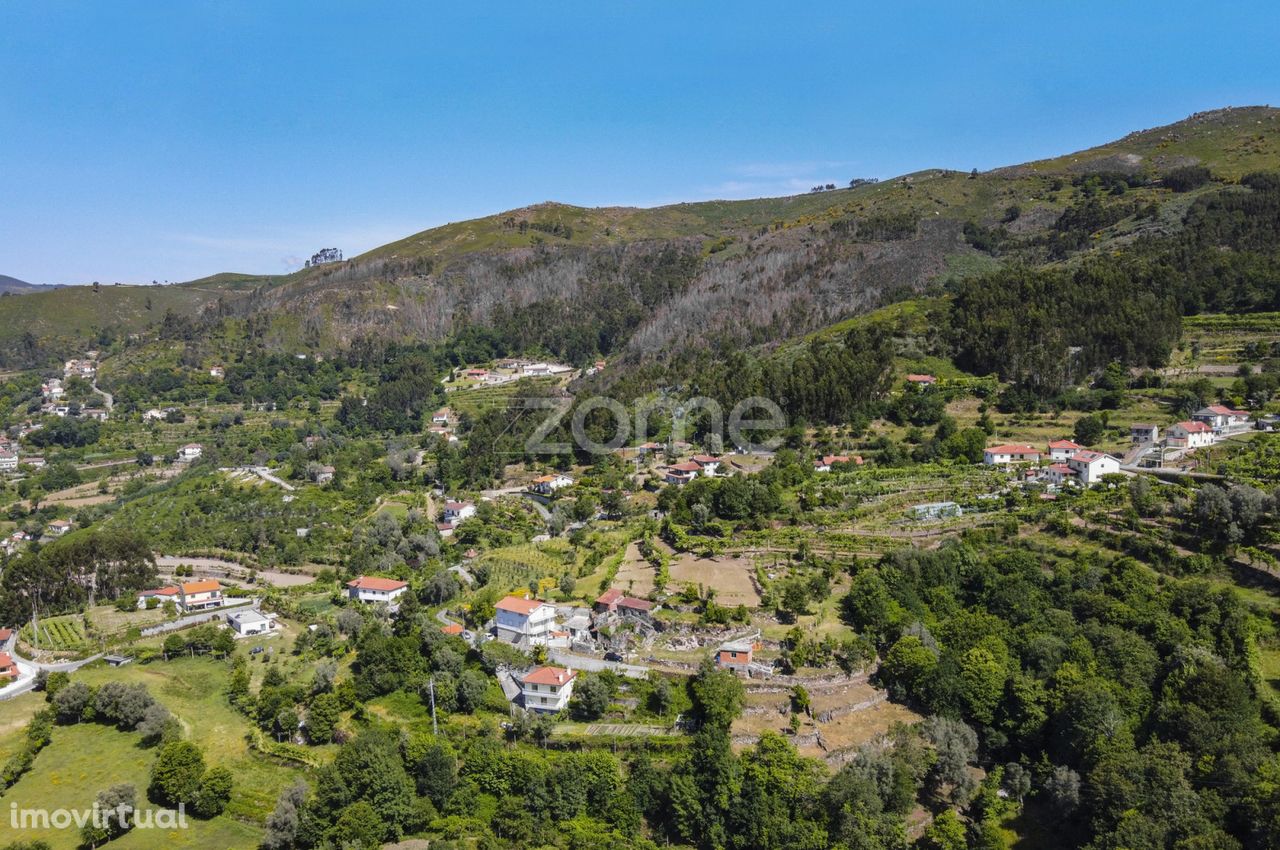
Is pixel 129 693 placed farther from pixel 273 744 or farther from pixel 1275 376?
pixel 1275 376

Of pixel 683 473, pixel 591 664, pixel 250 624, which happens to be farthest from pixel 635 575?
pixel 250 624

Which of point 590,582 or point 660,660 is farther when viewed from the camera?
point 590,582

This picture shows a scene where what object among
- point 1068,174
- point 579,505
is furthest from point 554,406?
point 1068,174

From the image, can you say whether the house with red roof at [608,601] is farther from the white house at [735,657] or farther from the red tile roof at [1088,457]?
the red tile roof at [1088,457]

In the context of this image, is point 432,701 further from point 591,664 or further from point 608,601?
point 608,601

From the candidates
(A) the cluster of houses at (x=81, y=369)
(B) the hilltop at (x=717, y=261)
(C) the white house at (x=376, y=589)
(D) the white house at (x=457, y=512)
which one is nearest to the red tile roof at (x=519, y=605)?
(C) the white house at (x=376, y=589)

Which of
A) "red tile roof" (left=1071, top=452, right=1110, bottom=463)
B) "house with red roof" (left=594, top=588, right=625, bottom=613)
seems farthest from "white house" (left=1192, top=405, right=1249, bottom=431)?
"house with red roof" (left=594, top=588, right=625, bottom=613)
